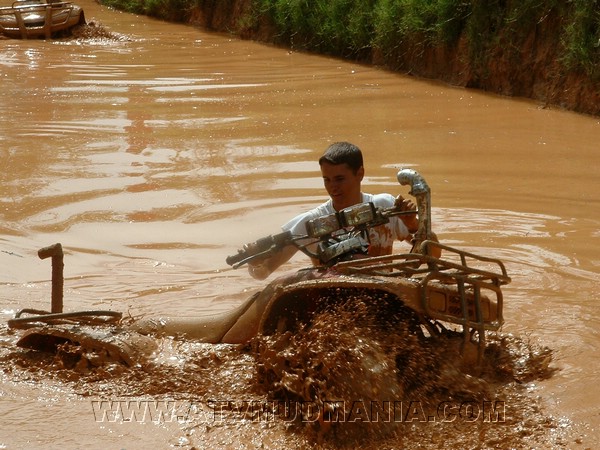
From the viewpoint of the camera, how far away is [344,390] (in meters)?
3.31

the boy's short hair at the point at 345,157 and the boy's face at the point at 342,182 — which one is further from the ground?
the boy's short hair at the point at 345,157

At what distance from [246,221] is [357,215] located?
11.6ft

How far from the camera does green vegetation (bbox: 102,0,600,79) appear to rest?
10758 millimetres

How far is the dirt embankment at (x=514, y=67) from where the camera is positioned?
10875mm

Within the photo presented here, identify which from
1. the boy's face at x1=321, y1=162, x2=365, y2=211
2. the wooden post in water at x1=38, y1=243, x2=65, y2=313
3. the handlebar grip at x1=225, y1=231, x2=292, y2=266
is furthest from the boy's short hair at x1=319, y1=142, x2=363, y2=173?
the wooden post in water at x1=38, y1=243, x2=65, y2=313

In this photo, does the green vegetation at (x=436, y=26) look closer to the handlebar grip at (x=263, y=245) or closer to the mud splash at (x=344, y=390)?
the mud splash at (x=344, y=390)

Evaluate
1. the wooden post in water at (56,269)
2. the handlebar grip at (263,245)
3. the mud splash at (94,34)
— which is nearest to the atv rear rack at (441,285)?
the handlebar grip at (263,245)

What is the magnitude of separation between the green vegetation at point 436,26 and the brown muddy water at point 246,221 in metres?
0.53

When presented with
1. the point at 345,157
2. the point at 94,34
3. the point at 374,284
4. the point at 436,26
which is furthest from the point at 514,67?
the point at 94,34

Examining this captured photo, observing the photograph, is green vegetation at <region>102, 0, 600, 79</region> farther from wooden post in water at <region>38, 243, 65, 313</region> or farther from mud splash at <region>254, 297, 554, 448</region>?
wooden post in water at <region>38, 243, 65, 313</region>

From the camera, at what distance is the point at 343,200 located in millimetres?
4207

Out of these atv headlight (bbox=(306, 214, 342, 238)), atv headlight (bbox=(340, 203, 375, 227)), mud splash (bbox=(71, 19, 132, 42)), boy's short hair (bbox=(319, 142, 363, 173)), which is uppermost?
boy's short hair (bbox=(319, 142, 363, 173))

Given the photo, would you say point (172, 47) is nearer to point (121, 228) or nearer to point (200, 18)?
point (200, 18)

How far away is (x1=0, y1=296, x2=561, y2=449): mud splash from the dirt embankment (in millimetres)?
7615
